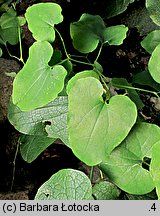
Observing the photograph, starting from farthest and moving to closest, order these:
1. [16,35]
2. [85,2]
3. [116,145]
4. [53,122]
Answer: [85,2]
[16,35]
[53,122]
[116,145]

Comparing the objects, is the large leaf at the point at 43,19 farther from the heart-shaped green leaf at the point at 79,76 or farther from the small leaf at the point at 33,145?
the small leaf at the point at 33,145

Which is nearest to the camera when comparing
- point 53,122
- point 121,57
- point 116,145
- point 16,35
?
point 116,145

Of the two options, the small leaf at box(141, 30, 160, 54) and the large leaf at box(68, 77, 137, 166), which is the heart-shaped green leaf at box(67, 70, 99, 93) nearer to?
the large leaf at box(68, 77, 137, 166)

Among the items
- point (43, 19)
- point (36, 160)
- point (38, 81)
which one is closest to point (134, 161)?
point (38, 81)

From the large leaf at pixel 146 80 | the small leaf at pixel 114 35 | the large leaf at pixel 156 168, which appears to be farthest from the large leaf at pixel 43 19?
the large leaf at pixel 156 168

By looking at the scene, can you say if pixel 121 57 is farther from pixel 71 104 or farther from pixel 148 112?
pixel 71 104

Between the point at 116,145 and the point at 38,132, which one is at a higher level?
the point at 116,145

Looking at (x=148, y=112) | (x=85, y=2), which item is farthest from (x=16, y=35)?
(x=148, y=112)
